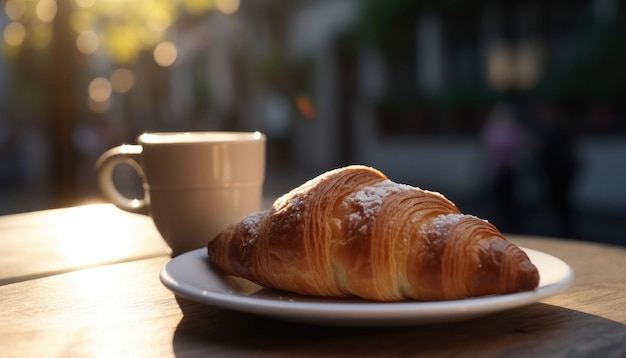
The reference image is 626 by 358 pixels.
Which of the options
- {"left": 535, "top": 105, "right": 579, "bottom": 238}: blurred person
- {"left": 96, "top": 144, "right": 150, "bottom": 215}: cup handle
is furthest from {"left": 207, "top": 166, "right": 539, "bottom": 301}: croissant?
{"left": 535, "top": 105, "right": 579, "bottom": 238}: blurred person

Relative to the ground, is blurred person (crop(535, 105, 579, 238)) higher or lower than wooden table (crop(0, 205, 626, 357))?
lower

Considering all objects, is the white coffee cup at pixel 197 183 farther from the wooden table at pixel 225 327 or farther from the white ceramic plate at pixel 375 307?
the white ceramic plate at pixel 375 307

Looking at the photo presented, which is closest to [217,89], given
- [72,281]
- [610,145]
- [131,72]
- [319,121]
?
[131,72]

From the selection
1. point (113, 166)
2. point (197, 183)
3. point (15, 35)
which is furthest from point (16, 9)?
point (197, 183)

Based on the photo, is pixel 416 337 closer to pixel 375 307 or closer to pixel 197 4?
pixel 375 307

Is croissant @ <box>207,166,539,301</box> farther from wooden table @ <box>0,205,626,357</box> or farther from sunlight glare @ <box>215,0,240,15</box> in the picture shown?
sunlight glare @ <box>215,0,240,15</box>

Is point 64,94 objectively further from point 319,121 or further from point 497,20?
point 319,121
